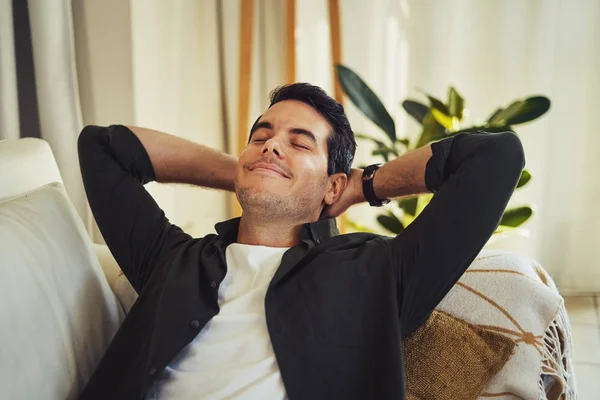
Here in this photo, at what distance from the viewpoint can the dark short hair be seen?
132 cm

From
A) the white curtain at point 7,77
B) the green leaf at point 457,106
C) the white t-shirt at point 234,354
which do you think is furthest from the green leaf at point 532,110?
the white curtain at point 7,77

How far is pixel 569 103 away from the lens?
2490mm

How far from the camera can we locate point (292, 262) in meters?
1.12

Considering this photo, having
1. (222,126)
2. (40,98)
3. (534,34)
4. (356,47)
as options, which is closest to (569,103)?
(534,34)

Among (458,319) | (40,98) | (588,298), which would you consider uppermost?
(40,98)

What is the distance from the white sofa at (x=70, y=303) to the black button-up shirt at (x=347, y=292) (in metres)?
0.10

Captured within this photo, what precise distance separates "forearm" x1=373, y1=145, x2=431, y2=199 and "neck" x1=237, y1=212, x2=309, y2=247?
196 millimetres

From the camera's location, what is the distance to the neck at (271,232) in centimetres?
125

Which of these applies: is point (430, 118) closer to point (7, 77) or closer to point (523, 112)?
point (523, 112)

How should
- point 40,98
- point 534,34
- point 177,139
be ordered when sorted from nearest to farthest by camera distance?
point 177,139
point 40,98
point 534,34

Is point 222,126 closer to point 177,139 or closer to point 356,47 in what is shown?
point 356,47

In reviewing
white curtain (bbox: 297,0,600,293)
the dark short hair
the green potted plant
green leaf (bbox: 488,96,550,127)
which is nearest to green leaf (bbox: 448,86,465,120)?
the green potted plant

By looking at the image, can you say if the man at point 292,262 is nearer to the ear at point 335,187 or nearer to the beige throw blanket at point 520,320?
the ear at point 335,187

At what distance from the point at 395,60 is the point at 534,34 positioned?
585 mm
